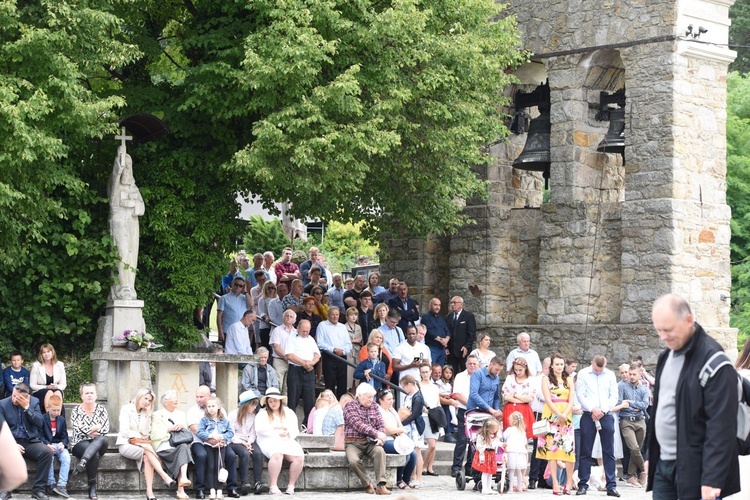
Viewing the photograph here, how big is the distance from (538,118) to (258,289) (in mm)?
5562

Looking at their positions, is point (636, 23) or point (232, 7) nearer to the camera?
point (232, 7)

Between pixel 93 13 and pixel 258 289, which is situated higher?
pixel 93 13

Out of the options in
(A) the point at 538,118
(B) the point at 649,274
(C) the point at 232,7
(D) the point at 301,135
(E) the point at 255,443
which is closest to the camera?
(E) the point at 255,443

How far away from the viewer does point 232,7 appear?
19.8 meters

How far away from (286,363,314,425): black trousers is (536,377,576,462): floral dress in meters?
3.63

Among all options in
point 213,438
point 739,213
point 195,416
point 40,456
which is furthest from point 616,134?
point 739,213

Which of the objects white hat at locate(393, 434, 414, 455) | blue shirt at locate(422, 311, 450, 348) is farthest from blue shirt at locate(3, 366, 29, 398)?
blue shirt at locate(422, 311, 450, 348)

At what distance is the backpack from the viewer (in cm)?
698

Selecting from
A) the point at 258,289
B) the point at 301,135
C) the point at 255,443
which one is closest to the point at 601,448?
the point at 255,443

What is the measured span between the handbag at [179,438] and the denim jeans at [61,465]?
111 centimetres

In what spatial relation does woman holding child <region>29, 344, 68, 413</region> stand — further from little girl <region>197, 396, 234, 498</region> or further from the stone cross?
the stone cross

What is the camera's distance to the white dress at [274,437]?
1538cm

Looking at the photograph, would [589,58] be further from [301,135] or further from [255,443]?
[255,443]

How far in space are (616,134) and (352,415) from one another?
338 inches
